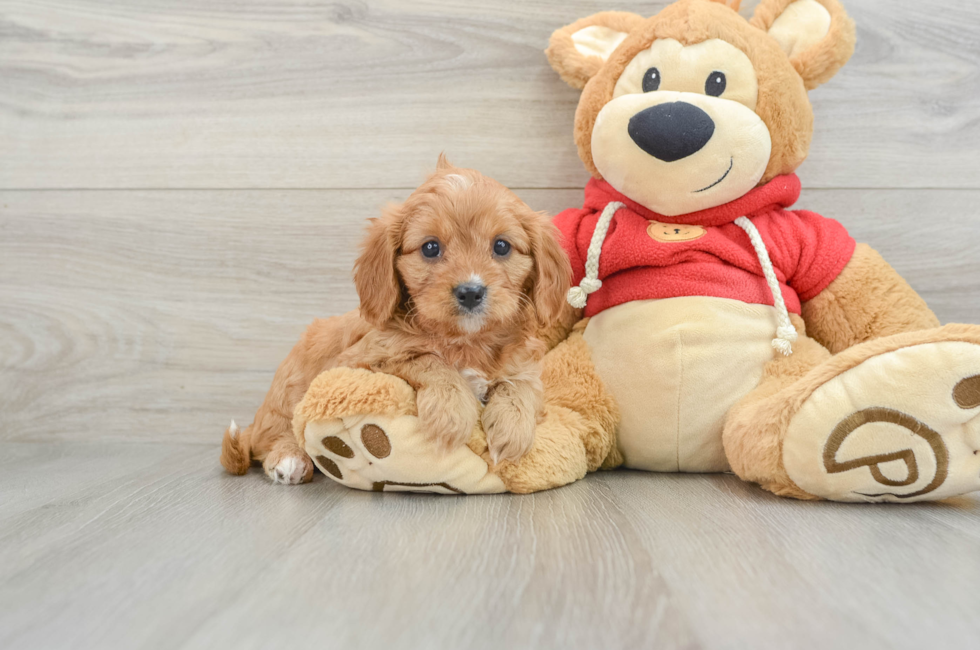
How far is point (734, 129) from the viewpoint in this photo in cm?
135

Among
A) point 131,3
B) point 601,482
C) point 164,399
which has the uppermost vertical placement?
point 131,3

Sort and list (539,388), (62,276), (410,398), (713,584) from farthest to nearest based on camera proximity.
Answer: (62,276) → (539,388) → (410,398) → (713,584)

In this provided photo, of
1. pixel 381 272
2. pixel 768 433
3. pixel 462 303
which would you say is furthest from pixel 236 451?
pixel 768 433

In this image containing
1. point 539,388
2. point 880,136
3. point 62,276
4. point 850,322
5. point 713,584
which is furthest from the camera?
point 62,276

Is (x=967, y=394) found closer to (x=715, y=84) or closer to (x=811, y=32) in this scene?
(x=715, y=84)

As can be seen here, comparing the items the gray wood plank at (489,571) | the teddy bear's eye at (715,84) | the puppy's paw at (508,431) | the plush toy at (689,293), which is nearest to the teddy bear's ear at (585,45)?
the plush toy at (689,293)

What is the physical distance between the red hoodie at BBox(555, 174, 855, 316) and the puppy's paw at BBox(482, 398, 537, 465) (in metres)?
0.39

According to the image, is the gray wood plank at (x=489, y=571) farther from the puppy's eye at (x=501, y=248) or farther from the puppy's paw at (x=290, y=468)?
the puppy's eye at (x=501, y=248)

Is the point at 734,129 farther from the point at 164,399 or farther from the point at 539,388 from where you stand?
the point at 164,399

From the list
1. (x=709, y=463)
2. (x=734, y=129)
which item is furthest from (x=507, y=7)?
(x=709, y=463)

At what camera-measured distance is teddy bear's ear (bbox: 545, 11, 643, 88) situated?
1562 mm

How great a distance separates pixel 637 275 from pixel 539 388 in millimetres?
351

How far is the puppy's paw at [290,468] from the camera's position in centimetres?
141

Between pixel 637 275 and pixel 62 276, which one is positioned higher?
pixel 637 275
